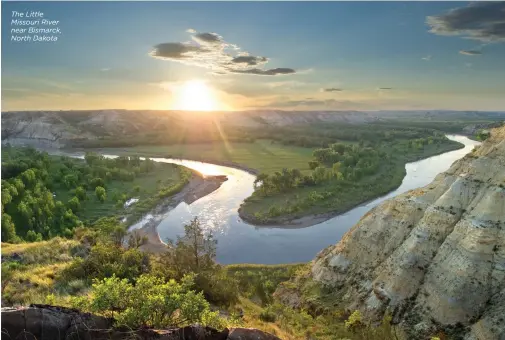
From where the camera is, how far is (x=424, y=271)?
19.7 meters

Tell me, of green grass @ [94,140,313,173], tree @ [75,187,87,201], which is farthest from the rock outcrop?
green grass @ [94,140,313,173]

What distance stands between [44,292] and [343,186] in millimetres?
57214

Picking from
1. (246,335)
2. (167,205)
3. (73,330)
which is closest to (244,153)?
(167,205)

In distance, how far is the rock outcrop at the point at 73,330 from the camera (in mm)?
8352

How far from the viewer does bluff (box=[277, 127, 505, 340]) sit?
57.6ft

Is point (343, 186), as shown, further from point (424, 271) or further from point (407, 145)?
point (407, 145)

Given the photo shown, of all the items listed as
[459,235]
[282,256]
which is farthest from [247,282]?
[459,235]

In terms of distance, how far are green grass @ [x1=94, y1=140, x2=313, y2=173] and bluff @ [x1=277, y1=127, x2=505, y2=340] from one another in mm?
60311

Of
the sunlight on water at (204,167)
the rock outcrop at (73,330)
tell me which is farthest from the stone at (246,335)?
the sunlight on water at (204,167)

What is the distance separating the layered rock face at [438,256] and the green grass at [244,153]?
60.4 metres

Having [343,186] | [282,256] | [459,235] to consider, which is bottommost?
[282,256]

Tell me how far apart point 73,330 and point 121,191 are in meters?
60.3

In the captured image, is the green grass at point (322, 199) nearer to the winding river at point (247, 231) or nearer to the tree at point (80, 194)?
the winding river at point (247, 231)

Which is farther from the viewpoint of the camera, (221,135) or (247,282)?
(221,135)
